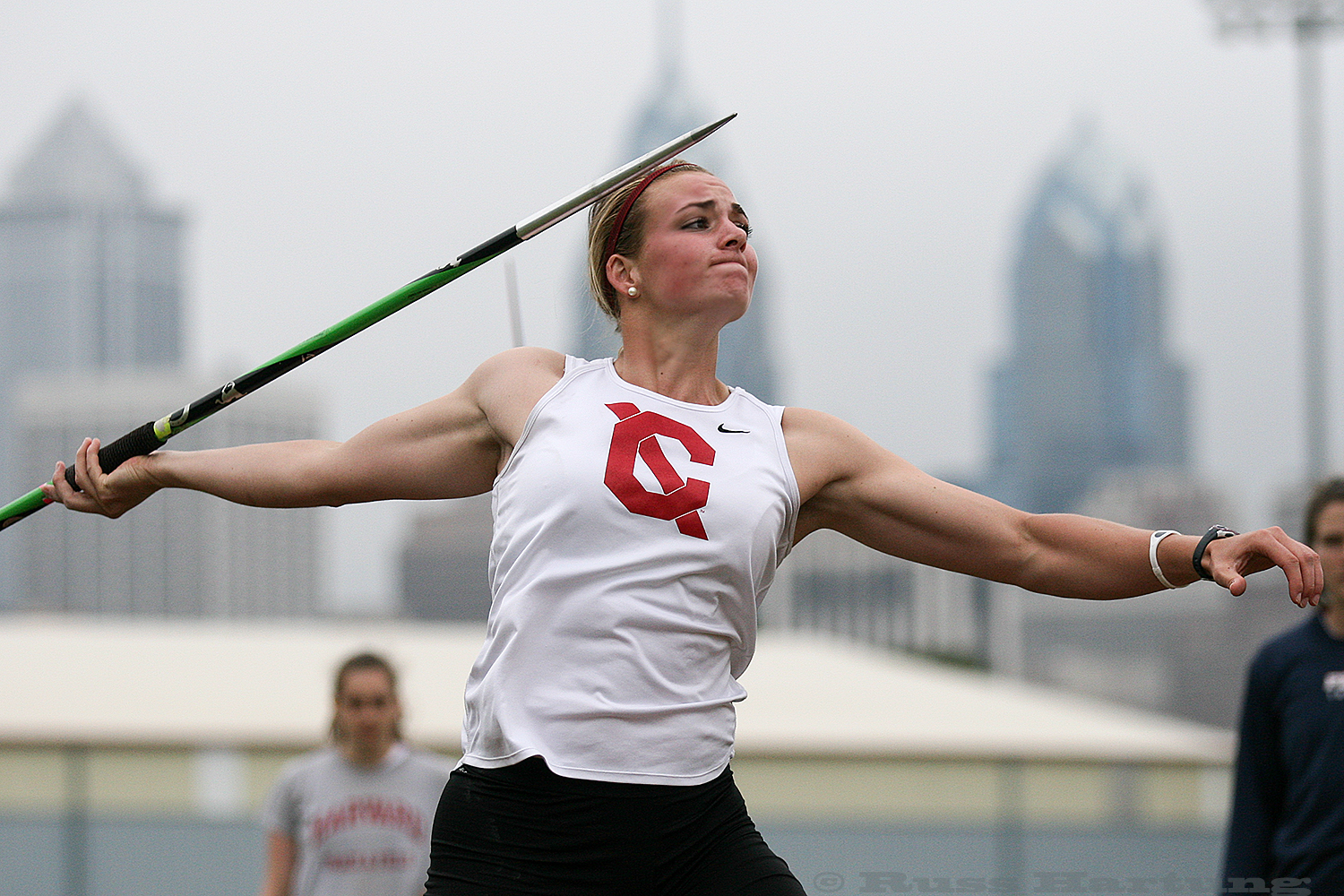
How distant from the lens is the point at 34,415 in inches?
2576

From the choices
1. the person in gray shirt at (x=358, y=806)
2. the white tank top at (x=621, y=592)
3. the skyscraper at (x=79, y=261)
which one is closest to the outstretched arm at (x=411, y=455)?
the white tank top at (x=621, y=592)

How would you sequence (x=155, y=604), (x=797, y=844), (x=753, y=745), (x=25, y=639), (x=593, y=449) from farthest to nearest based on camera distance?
(x=155, y=604), (x=25, y=639), (x=753, y=745), (x=797, y=844), (x=593, y=449)

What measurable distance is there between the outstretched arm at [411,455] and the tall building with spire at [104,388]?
166 feet

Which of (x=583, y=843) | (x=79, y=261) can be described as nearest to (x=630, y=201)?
(x=583, y=843)

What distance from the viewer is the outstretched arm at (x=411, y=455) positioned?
2.05m

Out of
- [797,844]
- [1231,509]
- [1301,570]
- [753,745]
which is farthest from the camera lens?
[1231,509]

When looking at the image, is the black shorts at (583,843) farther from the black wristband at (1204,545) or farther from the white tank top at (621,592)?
the black wristband at (1204,545)

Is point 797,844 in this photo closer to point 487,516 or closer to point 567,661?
point 487,516

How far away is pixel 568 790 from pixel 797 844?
2.96 meters

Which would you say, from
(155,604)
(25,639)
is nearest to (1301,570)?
(25,639)

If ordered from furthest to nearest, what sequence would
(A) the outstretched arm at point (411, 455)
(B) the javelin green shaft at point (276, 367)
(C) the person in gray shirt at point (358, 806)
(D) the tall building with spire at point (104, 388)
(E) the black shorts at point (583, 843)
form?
1. (D) the tall building with spire at point (104, 388)
2. (C) the person in gray shirt at point (358, 806)
3. (B) the javelin green shaft at point (276, 367)
4. (A) the outstretched arm at point (411, 455)
5. (E) the black shorts at point (583, 843)

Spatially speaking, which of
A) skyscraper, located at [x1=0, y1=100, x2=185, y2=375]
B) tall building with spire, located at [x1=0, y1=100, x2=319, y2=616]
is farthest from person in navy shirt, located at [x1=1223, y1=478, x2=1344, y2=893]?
skyscraper, located at [x1=0, y1=100, x2=185, y2=375]

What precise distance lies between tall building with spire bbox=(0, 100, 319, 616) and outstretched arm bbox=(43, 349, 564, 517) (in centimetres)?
5064

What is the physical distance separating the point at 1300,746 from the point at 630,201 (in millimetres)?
1934
